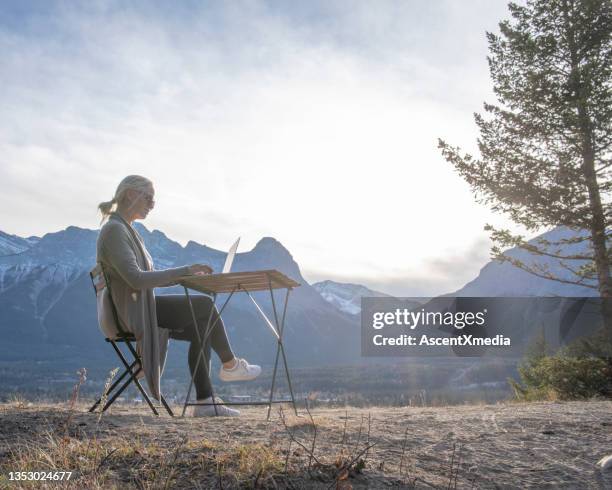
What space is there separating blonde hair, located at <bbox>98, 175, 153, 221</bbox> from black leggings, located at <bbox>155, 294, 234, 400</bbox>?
870 mm

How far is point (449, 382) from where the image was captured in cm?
16538

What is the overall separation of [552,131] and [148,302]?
1376 cm

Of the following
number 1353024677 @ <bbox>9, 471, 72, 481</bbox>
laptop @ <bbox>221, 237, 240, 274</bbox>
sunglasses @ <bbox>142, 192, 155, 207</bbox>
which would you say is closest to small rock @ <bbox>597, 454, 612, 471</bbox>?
number 1353024677 @ <bbox>9, 471, 72, 481</bbox>

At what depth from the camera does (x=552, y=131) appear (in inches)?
610

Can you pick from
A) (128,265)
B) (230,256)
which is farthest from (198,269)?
(128,265)

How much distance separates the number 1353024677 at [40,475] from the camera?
2383 millimetres

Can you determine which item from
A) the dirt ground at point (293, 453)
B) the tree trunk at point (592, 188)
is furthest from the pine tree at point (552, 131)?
the dirt ground at point (293, 453)

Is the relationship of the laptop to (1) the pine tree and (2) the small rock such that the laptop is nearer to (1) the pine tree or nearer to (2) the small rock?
(2) the small rock

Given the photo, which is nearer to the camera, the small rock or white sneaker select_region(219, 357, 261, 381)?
the small rock

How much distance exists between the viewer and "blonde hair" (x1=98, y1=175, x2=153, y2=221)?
4891 mm

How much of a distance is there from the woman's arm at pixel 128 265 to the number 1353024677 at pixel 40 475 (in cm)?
195

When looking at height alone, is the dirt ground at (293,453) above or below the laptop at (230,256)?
below

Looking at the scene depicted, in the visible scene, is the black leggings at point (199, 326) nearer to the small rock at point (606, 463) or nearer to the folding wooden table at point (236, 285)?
the folding wooden table at point (236, 285)

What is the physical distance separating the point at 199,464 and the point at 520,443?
2032 mm
